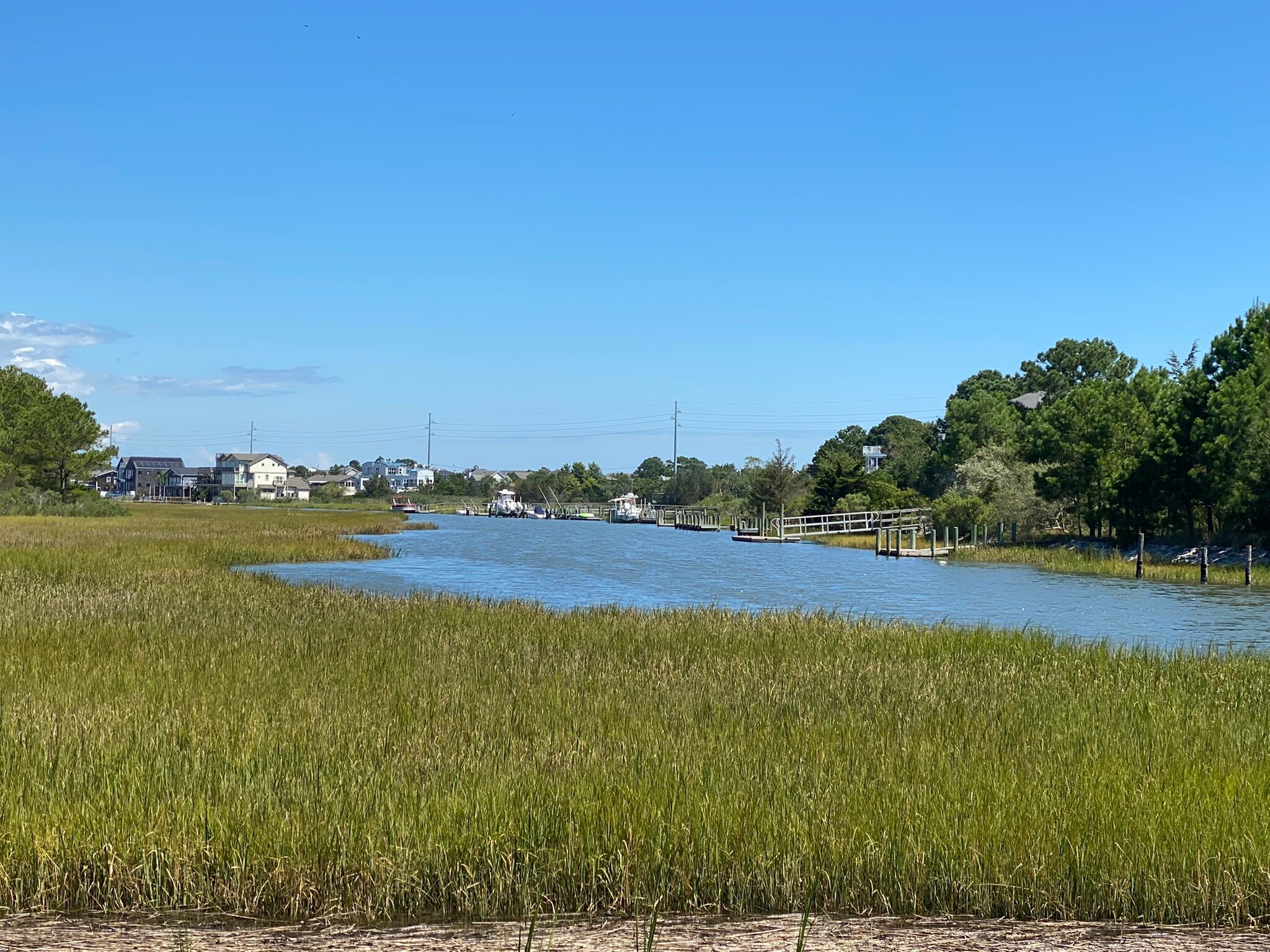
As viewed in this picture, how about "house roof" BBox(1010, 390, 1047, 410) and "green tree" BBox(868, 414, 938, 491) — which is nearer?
"green tree" BBox(868, 414, 938, 491)

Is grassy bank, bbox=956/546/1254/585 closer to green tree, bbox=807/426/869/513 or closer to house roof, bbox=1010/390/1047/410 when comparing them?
green tree, bbox=807/426/869/513

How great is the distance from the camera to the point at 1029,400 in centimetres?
9975

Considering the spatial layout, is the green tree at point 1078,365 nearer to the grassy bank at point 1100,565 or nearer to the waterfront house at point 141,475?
the grassy bank at point 1100,565

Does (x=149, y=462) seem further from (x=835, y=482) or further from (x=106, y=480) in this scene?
(x=835, y=482)

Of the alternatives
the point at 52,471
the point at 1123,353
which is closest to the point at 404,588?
the point at 52,471

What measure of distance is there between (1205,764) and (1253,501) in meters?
35.2

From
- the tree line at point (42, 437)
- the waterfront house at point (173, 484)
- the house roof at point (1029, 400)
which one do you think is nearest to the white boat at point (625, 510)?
the house roof at point (1029, 400)

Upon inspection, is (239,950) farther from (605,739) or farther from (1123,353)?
(1123,353)

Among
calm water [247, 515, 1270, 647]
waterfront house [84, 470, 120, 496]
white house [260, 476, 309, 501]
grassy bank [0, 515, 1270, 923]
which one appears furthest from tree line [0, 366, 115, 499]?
waterfront house [84, 470, 120, 496]

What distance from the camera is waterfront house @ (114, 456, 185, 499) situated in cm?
18150

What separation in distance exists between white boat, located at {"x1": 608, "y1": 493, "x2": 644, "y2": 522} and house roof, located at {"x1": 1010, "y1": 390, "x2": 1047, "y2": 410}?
42652 millimetres

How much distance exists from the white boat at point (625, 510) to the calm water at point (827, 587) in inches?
2439

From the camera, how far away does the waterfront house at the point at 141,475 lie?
595 ft

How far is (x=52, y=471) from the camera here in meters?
80.4
